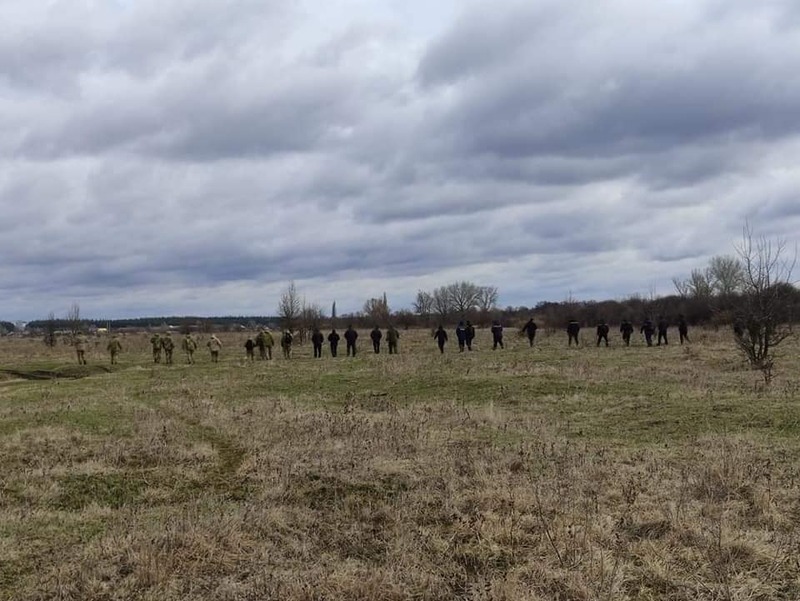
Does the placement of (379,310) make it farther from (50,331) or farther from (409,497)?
(409,497)

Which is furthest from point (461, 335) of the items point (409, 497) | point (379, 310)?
point (379, 310)

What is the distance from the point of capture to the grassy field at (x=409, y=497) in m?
5.54

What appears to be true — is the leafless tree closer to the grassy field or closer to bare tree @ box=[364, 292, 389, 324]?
bare tree @ box=[364, 292, 389, 324]

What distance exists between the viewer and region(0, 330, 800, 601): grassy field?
18.2ft

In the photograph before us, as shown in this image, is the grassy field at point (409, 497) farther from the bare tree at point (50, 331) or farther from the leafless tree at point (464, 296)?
the leafless tree at point (464, 296)

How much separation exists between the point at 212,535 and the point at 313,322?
41489 millimetres

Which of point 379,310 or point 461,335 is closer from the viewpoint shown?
point 461,335

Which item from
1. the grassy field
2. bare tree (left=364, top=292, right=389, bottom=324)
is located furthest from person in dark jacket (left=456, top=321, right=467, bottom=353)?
bare tree (left=364, top=292, right=389, bottom=324)

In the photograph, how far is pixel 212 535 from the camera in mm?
6375

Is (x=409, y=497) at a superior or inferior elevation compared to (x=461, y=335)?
inferior

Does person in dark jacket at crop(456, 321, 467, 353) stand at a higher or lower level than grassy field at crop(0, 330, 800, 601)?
higher

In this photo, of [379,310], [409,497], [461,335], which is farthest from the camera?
[379,310]

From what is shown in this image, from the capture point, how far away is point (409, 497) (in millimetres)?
7691

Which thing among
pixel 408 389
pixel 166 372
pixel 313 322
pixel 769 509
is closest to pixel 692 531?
pixel 769 509
